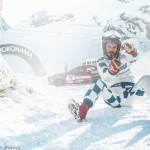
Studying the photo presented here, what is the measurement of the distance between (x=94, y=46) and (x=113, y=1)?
178ft

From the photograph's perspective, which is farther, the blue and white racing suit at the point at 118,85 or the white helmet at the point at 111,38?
the white helmet at the point at 111,38

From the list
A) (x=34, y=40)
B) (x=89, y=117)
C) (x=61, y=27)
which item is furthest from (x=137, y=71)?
(x=61, y=27)

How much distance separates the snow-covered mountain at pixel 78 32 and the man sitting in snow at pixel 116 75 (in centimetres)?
5346

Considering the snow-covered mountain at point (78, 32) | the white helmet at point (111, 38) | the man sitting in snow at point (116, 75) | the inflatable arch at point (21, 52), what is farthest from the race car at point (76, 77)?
the snow-covered mountain at point (78, 32)

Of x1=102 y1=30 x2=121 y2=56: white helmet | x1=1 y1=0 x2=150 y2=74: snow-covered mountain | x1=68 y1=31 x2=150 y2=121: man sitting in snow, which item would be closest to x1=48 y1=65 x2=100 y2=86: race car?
x1=68 y1=31 x2=150 y2=121: man sitting in snow

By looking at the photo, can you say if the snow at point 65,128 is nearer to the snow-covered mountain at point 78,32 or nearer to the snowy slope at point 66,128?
the snowy slope at point 66,128

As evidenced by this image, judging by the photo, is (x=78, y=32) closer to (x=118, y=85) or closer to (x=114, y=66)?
(x=118, y=85)

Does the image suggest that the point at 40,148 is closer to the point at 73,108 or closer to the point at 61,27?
the point at 73,108

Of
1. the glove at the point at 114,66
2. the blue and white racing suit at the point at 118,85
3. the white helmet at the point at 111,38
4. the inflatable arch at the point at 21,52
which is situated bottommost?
the blue and white racing suit at the point at 118,85

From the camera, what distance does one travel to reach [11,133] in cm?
325

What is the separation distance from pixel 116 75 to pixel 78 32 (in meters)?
85.6

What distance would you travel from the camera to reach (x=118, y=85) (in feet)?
15.0

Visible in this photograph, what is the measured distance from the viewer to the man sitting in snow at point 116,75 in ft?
13.8

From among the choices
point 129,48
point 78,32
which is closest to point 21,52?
point 129,48
